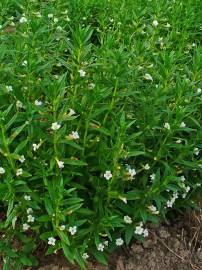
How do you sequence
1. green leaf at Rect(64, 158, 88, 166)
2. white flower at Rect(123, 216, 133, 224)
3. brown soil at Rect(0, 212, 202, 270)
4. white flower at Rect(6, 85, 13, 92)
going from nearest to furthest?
green leaf at Rect(64, 158, 88, 166)
white flower at Rect(6, 85, 13, 92)
white flower at Rect(123, 216, 133, 224)
brown soil at Rect(0, 212, 202, 270)

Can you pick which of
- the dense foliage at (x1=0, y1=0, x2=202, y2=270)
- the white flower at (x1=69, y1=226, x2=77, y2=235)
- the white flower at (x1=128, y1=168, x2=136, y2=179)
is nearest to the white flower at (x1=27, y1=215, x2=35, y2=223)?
the dense foliage at (x1=0, y1=0, x2=202, y2=270)

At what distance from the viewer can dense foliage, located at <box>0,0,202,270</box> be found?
3.20 metres

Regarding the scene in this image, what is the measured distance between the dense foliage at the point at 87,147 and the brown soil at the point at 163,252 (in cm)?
14

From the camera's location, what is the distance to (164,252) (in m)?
3.96

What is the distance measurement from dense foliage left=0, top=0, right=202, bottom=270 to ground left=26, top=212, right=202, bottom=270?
14 centimetres

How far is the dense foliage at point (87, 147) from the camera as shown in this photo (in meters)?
3.20

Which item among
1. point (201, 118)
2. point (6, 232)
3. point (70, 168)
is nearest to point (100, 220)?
point (70, 168)

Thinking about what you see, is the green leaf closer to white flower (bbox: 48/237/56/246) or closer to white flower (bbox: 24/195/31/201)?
white flower (bbox: 24/195/31/201)

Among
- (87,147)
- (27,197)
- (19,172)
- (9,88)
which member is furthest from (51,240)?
(9,88)

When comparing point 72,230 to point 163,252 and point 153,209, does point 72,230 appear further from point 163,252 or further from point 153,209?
point 163,252

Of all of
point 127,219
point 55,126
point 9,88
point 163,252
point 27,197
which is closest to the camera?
point 55,126

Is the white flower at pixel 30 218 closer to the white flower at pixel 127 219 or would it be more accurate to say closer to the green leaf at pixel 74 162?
the green leaf at pixel 74 162

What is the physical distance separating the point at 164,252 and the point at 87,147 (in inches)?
46.2

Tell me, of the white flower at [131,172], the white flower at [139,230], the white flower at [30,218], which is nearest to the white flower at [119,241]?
the white flower at [139,230]
